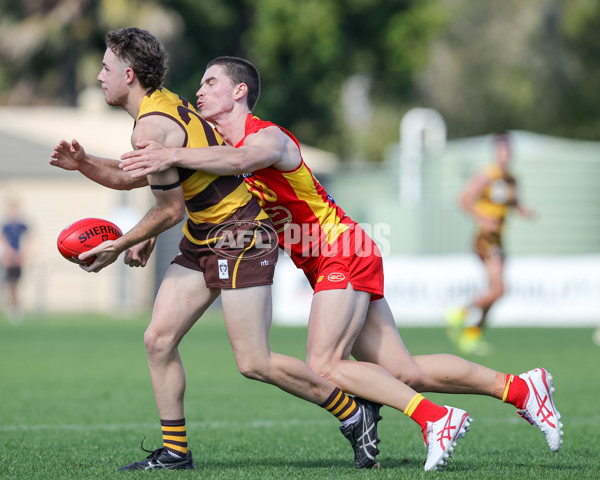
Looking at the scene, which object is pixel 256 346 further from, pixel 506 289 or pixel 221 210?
pixel 506 289

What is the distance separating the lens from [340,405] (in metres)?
6.43

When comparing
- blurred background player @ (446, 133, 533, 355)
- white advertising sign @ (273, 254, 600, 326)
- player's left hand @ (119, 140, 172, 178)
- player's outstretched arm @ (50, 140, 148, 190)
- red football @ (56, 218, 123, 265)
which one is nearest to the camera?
player's left hand @ (119, 140, 172, 178)

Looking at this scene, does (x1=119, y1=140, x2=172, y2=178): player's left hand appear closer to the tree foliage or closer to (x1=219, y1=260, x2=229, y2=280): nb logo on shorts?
(x1=219, y1=260, x2=229, y2=280): nb logo on shorts

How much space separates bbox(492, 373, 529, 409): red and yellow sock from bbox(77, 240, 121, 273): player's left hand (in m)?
2.30

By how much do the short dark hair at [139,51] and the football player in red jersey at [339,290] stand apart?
41cm

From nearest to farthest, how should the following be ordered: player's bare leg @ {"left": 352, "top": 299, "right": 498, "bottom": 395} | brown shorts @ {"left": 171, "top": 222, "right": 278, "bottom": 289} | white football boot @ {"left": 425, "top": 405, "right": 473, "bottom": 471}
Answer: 1. white football boot @ {"left": 425, "top": 405, "right": 473, "bottom": 471}
2. brown shorts @ {"left": 171, "top": 222, "right": 278, "bottom": 289}
3. player's bare leg @ {"left": 352, "top": 299, "right": 498, "bottom": 395}

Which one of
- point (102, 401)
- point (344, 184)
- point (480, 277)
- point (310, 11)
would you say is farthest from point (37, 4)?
point (102, 401)

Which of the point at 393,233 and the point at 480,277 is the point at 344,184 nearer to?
the point at 393,233

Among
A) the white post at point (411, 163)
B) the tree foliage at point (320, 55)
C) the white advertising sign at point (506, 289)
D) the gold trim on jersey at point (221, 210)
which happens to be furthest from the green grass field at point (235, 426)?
the tree foliage at point (320, 55)

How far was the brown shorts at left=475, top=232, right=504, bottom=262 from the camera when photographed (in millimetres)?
15352

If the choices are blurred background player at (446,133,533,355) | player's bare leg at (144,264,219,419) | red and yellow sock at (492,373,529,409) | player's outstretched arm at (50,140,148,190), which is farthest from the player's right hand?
blurred background player at (446,133,533,355)

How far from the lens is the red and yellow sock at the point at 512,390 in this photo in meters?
6.67

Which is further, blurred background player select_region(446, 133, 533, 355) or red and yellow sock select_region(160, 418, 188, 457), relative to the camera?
blurred background player select_region(446, 133, 533, 355)

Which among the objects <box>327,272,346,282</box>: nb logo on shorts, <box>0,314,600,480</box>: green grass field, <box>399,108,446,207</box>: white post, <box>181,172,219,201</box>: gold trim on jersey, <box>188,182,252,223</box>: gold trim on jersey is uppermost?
<box>399,108,446,207</box>: white post
